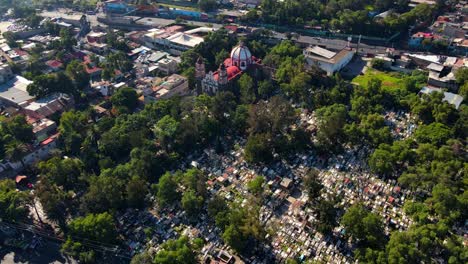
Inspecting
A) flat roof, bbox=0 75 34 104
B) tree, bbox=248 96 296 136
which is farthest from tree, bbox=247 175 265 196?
flat roof, bbox=0 75 34 104

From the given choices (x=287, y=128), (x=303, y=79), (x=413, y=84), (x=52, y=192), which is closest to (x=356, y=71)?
(x=413, y=84)

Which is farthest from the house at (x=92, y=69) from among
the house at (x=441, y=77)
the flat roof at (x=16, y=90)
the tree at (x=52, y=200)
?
the house at (x=441, y=77)

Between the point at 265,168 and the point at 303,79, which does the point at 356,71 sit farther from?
the point at 265,168

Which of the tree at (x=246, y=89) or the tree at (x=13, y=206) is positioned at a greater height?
the tree at (x=246, y=89)

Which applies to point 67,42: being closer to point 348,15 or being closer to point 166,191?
point 166,191

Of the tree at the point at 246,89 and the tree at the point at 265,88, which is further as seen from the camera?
the tree at the point at 265,88

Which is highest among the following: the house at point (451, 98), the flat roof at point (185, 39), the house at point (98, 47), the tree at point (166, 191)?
the flat roof at point (185, 39)

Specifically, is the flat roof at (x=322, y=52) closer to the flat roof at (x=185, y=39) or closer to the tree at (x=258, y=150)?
the flat roof at (x=185, y=39)
